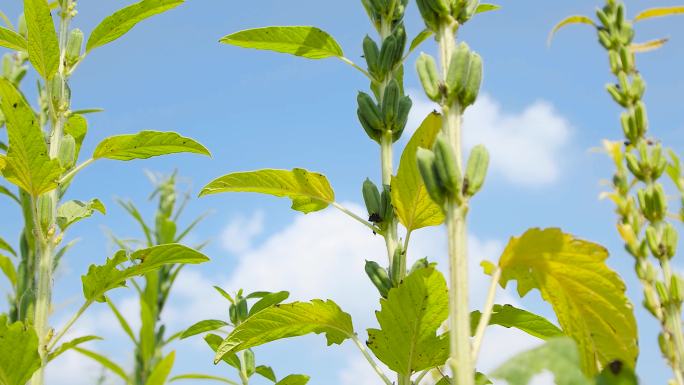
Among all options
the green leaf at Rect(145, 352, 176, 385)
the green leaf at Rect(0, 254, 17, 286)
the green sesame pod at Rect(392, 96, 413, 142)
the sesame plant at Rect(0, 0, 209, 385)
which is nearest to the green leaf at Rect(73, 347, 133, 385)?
the green leaf at Rect(145, 352, 176, 385)

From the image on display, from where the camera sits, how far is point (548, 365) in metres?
0.54

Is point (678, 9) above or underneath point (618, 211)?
above

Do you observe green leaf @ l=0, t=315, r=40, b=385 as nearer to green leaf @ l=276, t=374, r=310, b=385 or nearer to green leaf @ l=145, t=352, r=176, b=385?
green leaf @ l=276, t=374, r=310, b=385

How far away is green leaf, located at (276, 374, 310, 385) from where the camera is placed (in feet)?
5.26

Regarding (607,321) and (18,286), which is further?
(18,286)

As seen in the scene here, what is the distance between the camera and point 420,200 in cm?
125

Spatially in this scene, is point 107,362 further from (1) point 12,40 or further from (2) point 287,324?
(2) point 287,324

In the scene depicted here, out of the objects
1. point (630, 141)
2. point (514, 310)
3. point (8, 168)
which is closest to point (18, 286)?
point (8, 168)

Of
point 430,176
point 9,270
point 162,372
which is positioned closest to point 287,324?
point 430,176

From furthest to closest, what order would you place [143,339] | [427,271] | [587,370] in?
[143,339] → [427,271] → [587,370]

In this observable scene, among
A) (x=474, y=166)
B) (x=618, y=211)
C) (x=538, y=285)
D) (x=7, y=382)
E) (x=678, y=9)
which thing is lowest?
(x=7, y=382)

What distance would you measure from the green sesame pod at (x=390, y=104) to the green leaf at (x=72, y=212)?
0.87 meters

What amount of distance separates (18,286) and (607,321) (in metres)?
2.06

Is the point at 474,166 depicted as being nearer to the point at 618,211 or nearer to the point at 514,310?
the point at 514,310
